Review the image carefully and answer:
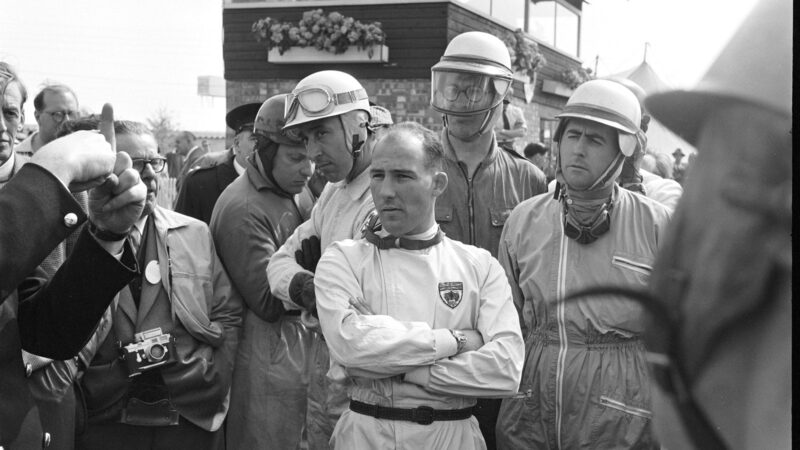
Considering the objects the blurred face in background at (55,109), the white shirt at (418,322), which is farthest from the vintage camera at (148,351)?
the blurred face in background at (55,109)

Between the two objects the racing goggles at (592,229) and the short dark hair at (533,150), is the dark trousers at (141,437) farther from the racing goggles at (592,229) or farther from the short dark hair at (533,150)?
the short dark hair at (533,150)

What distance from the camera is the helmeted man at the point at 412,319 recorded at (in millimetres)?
2863

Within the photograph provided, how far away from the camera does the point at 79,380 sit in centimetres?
336

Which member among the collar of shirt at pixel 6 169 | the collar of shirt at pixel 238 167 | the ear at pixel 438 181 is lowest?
the collar of shirt at pixel 238 167

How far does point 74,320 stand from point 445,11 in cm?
1256

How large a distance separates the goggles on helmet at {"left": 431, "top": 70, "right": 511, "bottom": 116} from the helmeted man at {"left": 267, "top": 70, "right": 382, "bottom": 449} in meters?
0.42

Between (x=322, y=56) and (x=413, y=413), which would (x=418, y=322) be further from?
(x=322, y=56)

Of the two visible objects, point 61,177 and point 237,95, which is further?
point 237,95

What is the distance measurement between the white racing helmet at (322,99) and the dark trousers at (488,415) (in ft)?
4.75

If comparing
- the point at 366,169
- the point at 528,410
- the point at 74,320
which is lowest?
the point at 528,410

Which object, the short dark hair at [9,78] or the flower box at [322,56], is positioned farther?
the flower box at [322,56]

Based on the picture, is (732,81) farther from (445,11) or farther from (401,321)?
(445,11)

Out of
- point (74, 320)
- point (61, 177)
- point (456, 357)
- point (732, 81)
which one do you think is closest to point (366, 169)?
point (456, 357)

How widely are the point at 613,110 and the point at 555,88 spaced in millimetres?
16431
